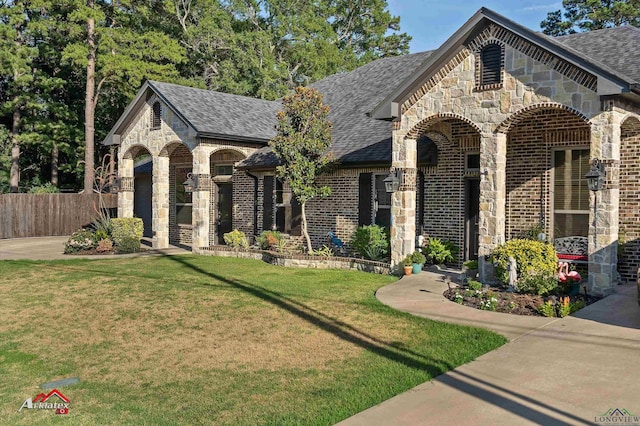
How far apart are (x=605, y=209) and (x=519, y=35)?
3.90 meters

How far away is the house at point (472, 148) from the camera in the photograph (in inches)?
423

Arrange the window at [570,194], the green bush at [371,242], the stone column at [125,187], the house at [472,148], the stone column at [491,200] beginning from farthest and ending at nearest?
the stone column at [125,187] < the green bush at [371,242] < the window at [570,194] < the stone column at [491,200] < the house at [472,148]

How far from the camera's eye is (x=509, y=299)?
10.2 meters

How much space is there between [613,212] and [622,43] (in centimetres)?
570

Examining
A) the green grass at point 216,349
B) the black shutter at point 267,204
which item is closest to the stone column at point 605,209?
the green grass at point 216,349

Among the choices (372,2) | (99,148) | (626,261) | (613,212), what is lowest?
(626,261)

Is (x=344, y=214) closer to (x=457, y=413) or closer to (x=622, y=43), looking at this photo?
(x=622, y=43)

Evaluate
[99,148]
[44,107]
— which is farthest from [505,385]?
[99,148]

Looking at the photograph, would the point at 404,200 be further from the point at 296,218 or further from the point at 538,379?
the point at 538,379

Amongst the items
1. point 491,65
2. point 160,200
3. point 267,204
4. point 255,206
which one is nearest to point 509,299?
point 491,65

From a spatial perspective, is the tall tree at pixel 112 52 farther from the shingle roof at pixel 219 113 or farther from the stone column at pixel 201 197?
the stone column at pixel 201 197

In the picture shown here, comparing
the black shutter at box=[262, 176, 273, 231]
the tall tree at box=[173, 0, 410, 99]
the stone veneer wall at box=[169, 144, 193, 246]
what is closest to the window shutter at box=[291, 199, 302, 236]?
the black shutter at box=[262, 176, 273, 231]

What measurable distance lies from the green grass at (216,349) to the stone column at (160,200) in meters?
7.50

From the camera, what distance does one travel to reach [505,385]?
604cm
